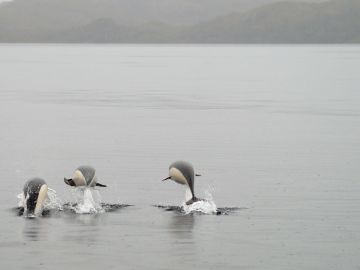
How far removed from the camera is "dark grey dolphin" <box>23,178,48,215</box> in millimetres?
33906

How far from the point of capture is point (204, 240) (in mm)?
30422

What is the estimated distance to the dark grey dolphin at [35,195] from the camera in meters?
33.9

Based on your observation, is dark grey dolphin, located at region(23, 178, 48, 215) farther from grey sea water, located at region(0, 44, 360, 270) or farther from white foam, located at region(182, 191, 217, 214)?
white foam, located at region(182, 191, 217, 214)

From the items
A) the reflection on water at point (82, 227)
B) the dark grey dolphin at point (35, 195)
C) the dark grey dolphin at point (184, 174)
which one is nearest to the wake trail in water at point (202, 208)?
the dark grey dolphin at point (184, 174)

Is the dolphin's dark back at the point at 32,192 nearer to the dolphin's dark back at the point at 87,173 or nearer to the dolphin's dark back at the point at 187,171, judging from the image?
the dolphin's dark back at the point at 87,173

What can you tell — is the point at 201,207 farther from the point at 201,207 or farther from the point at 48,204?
the point at 48,204

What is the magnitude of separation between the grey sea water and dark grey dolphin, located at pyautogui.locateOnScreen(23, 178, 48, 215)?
0.64m

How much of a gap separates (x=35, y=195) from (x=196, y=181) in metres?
11.0

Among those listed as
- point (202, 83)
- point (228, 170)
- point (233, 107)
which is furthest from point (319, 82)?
point (228, 170)

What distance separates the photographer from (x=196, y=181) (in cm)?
4316

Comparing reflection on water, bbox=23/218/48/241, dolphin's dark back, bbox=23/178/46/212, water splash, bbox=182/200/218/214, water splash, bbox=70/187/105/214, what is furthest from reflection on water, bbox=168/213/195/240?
dolphin's dark back, bbox=23/178/46/212

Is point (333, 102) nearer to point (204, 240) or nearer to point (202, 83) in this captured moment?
point (202, 83)

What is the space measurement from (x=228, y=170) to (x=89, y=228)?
51.7 ft

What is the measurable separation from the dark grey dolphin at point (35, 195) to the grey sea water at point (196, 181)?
0.64 meters
